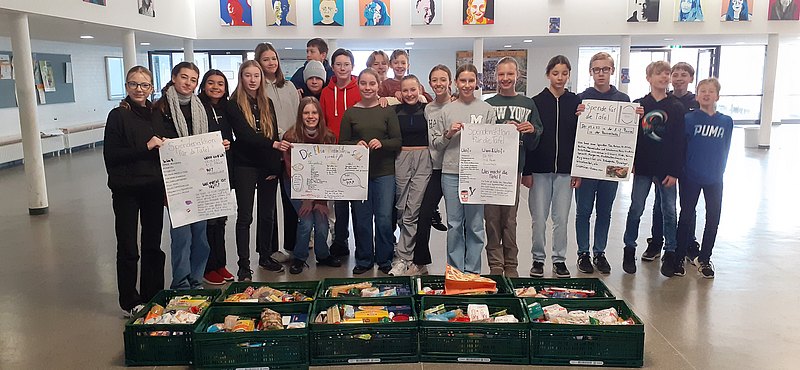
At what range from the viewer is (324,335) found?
3420 mm

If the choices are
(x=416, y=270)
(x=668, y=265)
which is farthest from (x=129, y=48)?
(x=668, y=265)

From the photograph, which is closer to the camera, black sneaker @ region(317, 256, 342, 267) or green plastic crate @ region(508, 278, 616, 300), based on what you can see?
green plastic crate @ region(508, 278, 616, 300)

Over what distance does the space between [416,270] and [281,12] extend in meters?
8.90

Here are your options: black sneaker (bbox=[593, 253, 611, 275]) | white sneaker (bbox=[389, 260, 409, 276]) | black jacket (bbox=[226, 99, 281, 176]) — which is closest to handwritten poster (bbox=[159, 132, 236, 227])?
black jacket (bbox=[226, 99, 281, 176])

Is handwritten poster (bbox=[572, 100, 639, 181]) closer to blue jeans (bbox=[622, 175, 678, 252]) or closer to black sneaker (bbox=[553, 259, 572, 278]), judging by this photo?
blue jeans (bbox=[622, 175, 678, 252])

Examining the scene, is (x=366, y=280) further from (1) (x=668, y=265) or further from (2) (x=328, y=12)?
(2) (x=328, y=12)

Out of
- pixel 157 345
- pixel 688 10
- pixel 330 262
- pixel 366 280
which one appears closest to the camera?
pixel 157 345

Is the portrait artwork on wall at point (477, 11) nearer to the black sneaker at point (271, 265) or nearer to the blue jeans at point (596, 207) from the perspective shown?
the blue jeans at point (596, 207)

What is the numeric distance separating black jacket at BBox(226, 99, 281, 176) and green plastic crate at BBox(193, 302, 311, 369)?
1.66 m

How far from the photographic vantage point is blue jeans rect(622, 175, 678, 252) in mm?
4957

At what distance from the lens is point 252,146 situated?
183 inches

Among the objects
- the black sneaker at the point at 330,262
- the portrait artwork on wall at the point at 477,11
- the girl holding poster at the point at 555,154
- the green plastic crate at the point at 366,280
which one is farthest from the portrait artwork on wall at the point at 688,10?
the green plastic crate at the point at 366,280

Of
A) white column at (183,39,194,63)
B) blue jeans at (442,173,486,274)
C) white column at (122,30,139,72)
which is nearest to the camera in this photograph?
blue jeans at (442,173,486,274)

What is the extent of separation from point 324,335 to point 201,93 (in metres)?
2.15
